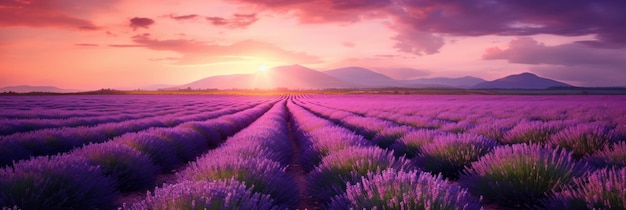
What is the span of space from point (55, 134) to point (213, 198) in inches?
292

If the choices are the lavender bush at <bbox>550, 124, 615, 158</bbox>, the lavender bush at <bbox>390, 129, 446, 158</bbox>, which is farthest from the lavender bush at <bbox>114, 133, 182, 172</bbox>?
the lavender bush at <bbox>550, 124, 615, 158</bbox>

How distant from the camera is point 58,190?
375 cm

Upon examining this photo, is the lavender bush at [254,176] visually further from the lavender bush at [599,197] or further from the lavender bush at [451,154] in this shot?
the lavender bush at [451,154]

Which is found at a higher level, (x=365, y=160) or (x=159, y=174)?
(x=365, y=160)

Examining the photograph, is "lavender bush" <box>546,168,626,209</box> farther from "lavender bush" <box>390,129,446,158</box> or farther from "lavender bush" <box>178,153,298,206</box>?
"lavender bush" <box>390,129,446,158</box>

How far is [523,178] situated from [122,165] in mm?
4936

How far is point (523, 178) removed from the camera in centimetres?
412

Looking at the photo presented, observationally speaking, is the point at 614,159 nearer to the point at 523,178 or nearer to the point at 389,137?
the point at 523,178

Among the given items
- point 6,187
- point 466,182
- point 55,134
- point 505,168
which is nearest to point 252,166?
point 6,187

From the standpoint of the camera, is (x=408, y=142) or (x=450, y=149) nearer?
(x=450, y=149)

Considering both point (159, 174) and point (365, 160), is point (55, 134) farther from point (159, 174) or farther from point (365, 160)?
point (365, 160)

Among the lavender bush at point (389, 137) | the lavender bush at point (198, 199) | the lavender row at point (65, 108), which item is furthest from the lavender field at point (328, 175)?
the lavender row at point (65, 108)

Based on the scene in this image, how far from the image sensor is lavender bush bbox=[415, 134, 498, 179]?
19.2ft

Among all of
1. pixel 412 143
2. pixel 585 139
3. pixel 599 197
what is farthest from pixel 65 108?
pixel 599 197
